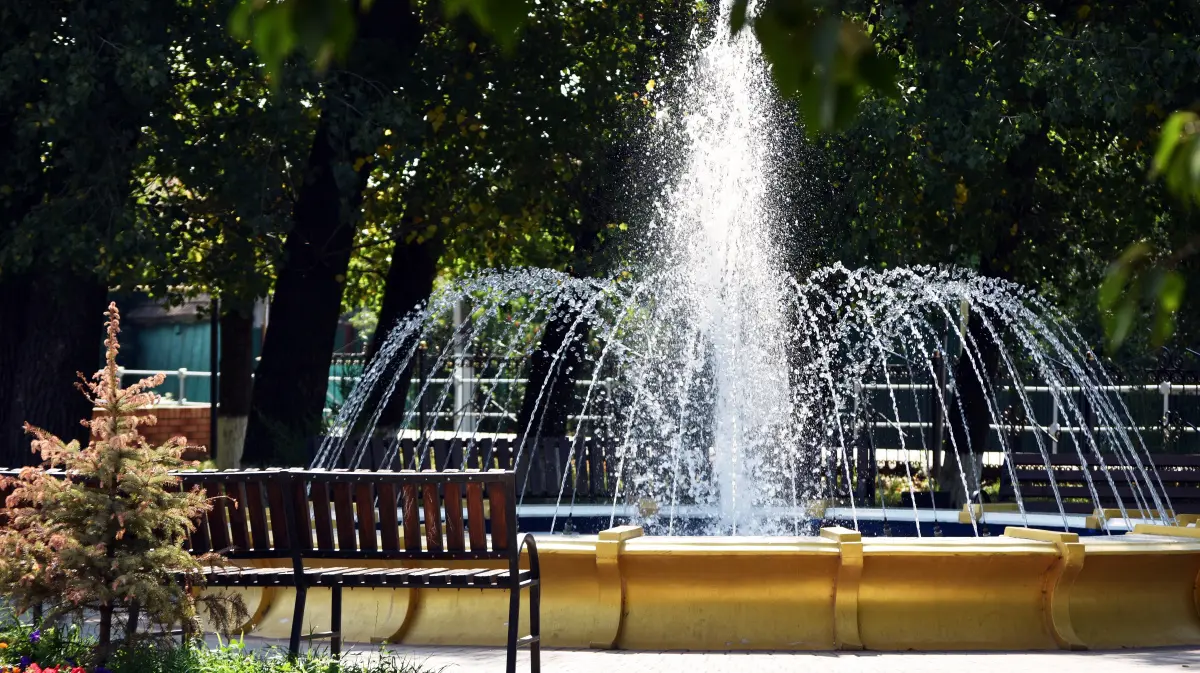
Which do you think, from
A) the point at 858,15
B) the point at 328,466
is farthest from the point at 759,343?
the point at 328,466

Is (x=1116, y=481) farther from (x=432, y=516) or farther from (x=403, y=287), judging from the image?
(x=403, y=287)

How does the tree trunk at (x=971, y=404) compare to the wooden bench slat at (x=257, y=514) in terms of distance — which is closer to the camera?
the wooden bench slat at (x=257, y=514)

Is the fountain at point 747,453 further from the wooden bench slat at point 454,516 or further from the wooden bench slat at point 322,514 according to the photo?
the wooden bench slat at point 322,514

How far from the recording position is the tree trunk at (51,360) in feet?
47.4

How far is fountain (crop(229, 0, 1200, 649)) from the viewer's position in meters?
7.20

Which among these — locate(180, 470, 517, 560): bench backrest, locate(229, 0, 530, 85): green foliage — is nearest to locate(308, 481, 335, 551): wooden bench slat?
locate(180, 470, 517, 560): bench backrest

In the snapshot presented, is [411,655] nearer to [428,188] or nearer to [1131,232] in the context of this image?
[428,188]

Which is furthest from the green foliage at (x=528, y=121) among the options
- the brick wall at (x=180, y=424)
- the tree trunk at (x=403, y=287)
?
the brick wall at (x=180, y=424)

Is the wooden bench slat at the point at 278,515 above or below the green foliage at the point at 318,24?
below

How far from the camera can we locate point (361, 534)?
6719 mm

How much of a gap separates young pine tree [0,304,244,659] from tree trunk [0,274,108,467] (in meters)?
8.48

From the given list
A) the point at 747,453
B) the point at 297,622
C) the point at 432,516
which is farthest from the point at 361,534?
the point at 747,453

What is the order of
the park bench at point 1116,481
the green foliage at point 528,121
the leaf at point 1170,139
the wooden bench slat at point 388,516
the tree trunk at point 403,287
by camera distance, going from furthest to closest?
the tree trunk at point 403,287, the green foliage at point 528,121, the park bench at point 1116,481, the wooden bench slat at point 388,516, the leaf at point 1170,139

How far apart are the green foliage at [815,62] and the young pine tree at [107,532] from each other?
4.57 meters
